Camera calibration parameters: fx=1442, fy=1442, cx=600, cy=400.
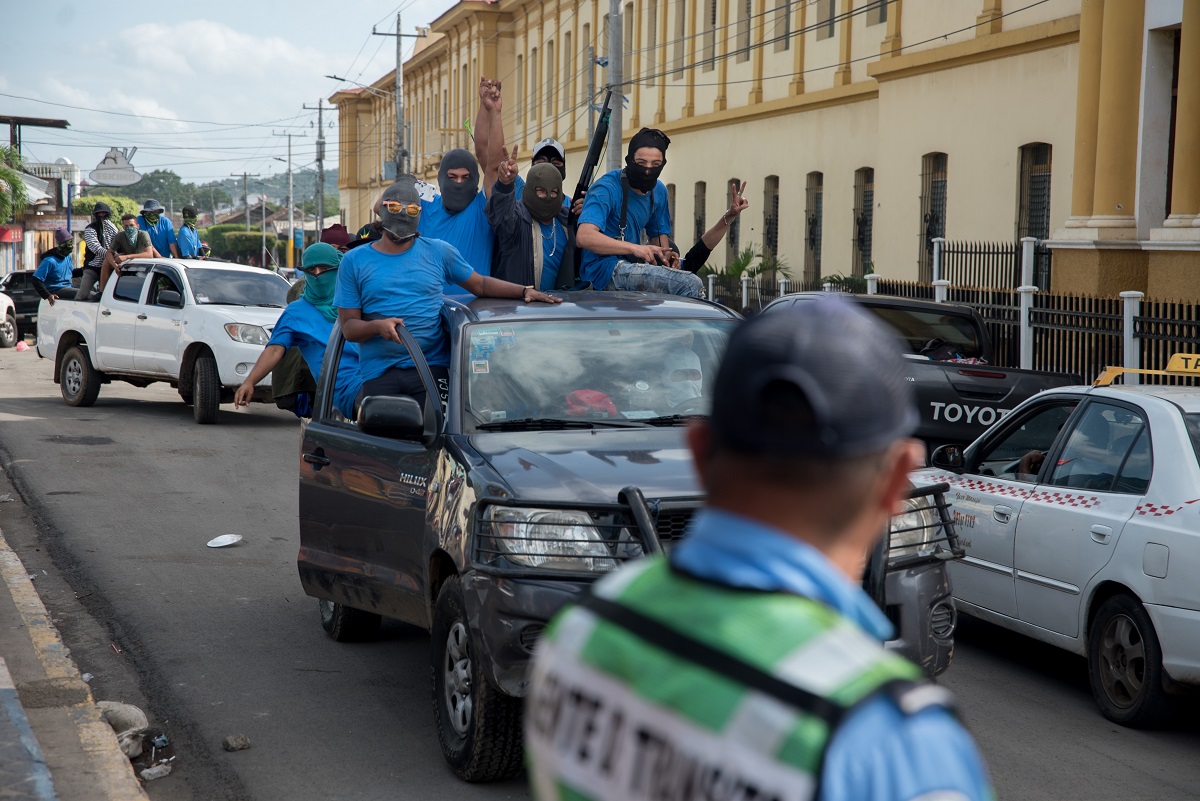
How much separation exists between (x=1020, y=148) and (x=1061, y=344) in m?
5.67

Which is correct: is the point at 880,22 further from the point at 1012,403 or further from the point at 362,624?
the point at 362,624

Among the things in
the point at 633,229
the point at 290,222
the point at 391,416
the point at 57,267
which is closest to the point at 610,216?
the point at 633,229

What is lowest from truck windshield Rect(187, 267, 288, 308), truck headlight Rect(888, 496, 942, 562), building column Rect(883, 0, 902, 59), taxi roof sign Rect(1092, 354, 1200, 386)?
truck headlight Rect(888, 496, 942, 562)

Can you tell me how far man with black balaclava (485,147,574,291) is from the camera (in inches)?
317

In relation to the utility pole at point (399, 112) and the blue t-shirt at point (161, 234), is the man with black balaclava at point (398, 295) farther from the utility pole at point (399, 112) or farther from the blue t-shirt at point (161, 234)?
the utility pole at point (399, 112)

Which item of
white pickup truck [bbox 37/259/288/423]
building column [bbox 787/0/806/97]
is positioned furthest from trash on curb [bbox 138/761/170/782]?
building column [bbox 787/0/806/97]

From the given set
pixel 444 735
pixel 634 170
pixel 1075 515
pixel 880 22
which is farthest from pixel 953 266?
pixel 444 735

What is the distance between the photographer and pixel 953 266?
872 inches

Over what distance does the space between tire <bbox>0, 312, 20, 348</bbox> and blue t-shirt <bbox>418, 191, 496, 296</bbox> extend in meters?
23.0

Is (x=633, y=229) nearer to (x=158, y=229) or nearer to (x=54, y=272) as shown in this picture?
(x=158, y=229)

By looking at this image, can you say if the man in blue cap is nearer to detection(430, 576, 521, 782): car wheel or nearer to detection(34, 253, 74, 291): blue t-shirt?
detection(34, 253, 74, 291): blue t-shirt

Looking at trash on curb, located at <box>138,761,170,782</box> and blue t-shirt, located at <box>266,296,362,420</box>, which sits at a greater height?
blue t-shirt, located at <box>266,296,362,420</box>

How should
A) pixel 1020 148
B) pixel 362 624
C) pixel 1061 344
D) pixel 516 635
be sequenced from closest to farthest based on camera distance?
1. pixel 516 635
2. pixel 362 624
3. pixel 1061 344
4. pixel 1020 148

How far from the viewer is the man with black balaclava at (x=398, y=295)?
668cm
